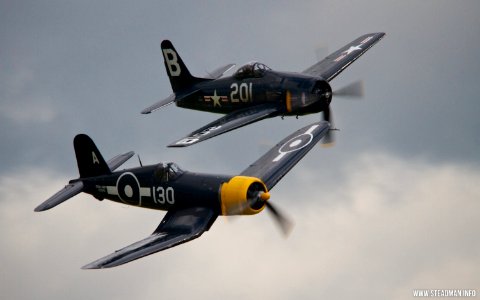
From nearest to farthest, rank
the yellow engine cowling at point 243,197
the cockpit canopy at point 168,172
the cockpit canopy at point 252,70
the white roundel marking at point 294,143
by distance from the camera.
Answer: the yellow engine cowling at point 243,197 → the cockpit canopy at point 168,172 → the white roundel marking at point 294,143 → the cockpit canopy at point 252,70

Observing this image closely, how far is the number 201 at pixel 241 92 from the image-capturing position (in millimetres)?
38250

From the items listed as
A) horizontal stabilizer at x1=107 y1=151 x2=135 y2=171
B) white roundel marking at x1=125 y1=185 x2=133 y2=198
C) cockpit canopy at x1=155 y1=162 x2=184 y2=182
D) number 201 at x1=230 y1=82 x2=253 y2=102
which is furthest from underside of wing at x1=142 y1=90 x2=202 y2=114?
cockpit canopy at x1=155 y1=162 x2=184 y2=182

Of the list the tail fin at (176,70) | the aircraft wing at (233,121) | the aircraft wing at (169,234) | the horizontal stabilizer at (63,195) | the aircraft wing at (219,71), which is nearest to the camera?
the aircraft wing at (169,234)

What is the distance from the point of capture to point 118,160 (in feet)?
114

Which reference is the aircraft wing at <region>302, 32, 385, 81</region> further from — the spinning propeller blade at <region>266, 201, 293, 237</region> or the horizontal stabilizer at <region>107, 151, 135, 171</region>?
the spinning propeller blade at <region>266, 201, 293, 237</region>

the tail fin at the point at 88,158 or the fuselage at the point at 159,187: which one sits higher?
the tail fin at the point at 88,158

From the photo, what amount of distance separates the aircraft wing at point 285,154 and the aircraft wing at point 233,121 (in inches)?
79.3

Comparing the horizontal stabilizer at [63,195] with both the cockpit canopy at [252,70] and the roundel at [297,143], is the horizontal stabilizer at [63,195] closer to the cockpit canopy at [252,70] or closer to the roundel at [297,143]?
the roundel at [297,143]

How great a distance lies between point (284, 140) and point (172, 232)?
6719 millimetres

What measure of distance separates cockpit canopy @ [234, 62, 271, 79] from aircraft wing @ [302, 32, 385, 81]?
275 centimetres

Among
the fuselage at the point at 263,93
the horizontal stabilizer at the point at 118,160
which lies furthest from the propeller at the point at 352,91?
the horizontal stabilizer at the point at 118,160

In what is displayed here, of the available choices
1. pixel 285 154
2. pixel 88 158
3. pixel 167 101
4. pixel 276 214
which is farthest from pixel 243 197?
pixel 167 101

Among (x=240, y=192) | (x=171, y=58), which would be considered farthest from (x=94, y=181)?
(x=171, y=58)

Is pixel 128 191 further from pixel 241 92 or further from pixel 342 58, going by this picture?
pixel 342 58
